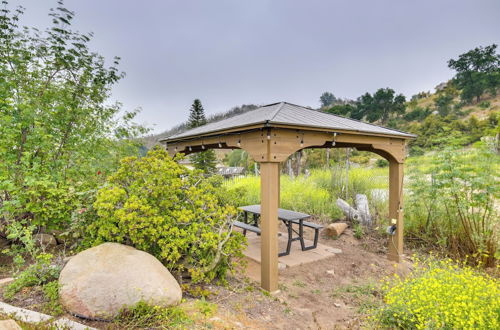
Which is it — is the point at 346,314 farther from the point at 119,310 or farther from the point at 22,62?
the point at 22,62

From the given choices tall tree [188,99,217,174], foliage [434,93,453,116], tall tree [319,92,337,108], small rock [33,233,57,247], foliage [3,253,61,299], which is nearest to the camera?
foliage [3,253,61,299]

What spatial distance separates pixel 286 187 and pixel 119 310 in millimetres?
6124

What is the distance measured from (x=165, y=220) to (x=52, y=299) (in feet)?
3.46

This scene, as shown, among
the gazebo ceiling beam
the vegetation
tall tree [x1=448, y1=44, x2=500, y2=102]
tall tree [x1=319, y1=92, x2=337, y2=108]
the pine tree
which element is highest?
tall tree [x1=319, y1=92, x2=337, y2=108]

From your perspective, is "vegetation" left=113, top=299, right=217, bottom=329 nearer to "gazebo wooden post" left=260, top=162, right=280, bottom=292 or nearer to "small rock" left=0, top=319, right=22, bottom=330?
"small rock" left=0, top=319, right=22, bottom=330

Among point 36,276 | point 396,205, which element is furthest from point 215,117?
point 36,276

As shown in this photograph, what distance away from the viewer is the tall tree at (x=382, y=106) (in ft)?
103

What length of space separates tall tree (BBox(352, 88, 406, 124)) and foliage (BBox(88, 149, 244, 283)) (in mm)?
32069

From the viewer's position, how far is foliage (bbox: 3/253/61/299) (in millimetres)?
2159

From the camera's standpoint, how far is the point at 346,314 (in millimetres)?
2709

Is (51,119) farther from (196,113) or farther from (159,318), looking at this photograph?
(196,113)

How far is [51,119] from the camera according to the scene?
3.62 m

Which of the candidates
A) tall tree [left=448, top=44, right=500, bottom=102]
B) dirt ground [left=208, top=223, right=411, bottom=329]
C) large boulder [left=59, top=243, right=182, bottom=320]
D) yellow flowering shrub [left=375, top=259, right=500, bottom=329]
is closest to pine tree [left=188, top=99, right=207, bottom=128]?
dirt ground [left=208, top=223, right=411, bottom=329]

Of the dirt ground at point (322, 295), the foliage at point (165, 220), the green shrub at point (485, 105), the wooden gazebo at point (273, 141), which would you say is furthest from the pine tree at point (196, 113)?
the green shrub at point (485, 105)
